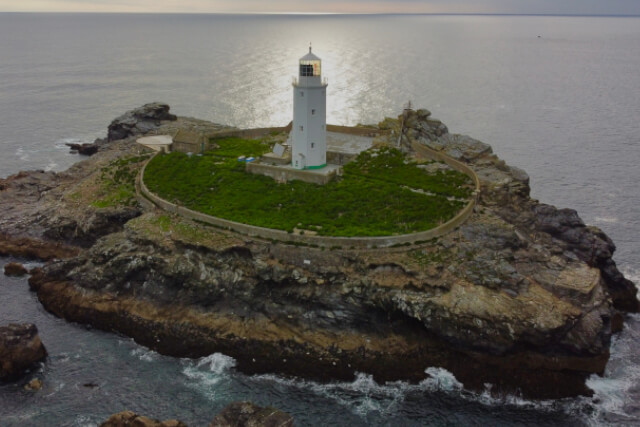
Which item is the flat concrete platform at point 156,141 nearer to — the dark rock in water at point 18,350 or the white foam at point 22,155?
the white foam at point 22,155

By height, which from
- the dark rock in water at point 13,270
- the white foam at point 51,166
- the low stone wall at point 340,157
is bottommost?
the dark rock in water at point 13,270

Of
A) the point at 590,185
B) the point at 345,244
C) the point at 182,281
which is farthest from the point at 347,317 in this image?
the point at 590,185

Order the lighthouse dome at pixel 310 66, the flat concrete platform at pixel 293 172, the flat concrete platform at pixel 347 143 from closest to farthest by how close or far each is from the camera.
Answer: the lighthouse dome at pixel 310 66 → the flat concrete platform at pixel 293 172 → the flat concrete platform at pixel 347 143

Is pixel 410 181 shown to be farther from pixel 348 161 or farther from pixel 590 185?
pixel 590 185

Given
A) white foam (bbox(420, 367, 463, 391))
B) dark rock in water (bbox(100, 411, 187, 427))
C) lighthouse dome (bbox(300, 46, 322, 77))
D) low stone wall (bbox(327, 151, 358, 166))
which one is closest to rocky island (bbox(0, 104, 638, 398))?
white foam (bbox(420, 367, 463, 391))

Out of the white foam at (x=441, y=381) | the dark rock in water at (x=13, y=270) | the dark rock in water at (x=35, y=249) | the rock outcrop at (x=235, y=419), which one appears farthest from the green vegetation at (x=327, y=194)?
the rock outcrop at (x=235, y=419)

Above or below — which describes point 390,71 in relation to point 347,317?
above
